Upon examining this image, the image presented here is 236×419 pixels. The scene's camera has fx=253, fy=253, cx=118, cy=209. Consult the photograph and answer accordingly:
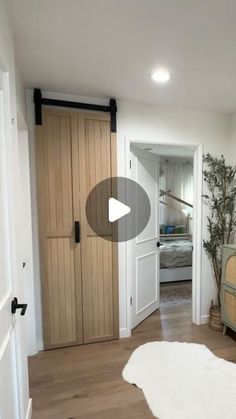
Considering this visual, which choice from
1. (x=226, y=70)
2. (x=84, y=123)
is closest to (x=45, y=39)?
(x=84, y=123)

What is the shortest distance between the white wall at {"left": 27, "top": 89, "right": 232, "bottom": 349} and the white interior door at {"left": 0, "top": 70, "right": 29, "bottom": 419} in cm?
105

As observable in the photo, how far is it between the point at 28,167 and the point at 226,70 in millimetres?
1851

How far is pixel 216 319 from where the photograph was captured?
2.89 m

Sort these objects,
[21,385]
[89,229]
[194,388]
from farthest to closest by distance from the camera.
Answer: [89,229], [194,388], [21,385]

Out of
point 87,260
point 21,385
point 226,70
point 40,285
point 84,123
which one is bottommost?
point 21,385

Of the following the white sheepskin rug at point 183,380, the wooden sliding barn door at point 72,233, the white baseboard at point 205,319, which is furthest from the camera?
the white baseboard at point 205,319

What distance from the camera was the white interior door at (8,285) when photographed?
1175 mm

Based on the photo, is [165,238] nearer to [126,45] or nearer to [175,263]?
[175,263]

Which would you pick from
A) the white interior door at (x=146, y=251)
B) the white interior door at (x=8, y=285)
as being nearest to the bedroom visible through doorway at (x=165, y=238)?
the white interior door at (x=146, y=251)

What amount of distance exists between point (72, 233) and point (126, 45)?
5.36 ft

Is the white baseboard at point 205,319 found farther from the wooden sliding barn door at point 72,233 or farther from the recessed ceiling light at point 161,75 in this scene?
the recessed ceiling light at point 161,75

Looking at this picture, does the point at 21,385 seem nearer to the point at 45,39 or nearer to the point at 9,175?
the point at 9,175

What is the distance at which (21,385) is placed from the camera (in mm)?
1458

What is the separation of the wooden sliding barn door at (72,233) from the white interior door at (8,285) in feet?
3.32
